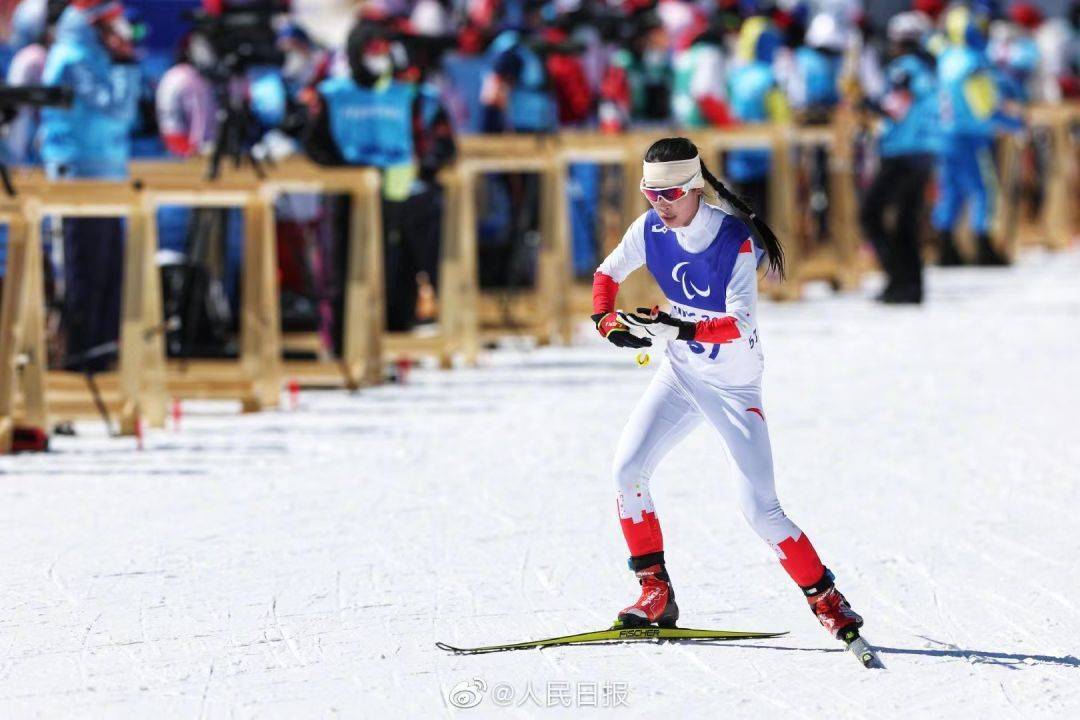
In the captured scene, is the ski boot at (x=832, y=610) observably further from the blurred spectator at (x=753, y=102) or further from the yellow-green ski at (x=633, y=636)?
the blurred spectator at (x=753, y=102)

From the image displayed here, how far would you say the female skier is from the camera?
20.0 ft

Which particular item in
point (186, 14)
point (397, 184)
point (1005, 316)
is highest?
point (186, 14)

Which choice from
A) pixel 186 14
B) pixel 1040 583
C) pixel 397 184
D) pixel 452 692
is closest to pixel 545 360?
pixel 397 184

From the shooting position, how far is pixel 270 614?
6664 mm

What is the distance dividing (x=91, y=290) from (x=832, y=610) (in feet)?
20.0

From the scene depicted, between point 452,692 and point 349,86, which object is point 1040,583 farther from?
point 349,86

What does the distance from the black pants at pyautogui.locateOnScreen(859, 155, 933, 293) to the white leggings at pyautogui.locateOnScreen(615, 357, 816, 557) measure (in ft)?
35.3

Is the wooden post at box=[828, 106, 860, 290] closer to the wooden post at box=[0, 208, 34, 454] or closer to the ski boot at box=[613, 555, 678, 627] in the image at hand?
the wooden post at box=[0, 208, 34, 454]

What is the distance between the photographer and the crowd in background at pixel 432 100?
11523 mm

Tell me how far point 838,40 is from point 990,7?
258 centimetres

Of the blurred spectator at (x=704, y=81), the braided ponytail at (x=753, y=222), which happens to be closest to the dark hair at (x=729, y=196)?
the braided ponytail at (x=753, y=222)

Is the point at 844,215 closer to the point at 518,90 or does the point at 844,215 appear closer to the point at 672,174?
the point at 518,90

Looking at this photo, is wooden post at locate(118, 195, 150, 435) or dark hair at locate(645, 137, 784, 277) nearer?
dark hair at locate(645, 137, 784, 277)

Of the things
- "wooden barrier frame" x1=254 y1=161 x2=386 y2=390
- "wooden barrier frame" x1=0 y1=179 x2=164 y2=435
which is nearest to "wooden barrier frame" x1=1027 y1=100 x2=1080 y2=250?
"wooden barrier frame" x1=254 y1=161 x2=386 y2=390
